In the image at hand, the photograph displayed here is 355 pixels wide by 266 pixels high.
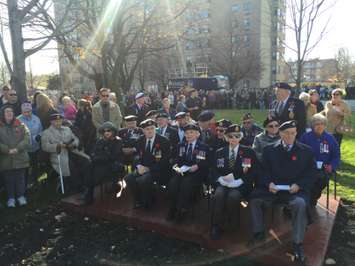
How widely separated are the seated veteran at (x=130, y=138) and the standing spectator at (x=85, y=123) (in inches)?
53.6

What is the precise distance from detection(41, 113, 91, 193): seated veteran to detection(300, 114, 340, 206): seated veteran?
13.6 ft

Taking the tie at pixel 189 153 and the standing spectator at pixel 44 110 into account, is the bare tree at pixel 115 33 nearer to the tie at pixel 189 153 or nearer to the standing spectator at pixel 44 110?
the standing spectator at pixel 44 110

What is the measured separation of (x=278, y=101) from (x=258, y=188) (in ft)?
6.31

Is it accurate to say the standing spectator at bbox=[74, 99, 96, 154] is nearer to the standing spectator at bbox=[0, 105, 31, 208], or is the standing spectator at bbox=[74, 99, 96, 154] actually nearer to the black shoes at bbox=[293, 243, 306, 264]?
the standing spectator at bbox=[0, 105, 31, 208]

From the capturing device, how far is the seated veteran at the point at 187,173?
529 centimetres

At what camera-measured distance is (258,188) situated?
4809mm

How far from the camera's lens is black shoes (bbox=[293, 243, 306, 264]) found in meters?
4.10

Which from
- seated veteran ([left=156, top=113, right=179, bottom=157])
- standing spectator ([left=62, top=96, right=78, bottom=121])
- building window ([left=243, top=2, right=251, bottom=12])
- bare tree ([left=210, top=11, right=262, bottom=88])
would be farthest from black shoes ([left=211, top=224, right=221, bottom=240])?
building window ([left=243, top=2, right=251, bottom=12])

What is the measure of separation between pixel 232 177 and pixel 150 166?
161 cm

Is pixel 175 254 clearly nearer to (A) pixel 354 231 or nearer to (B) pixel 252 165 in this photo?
(B) pixel 252 165

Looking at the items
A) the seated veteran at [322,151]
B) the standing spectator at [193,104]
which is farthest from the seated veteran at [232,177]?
the standing spectator at [193,104]

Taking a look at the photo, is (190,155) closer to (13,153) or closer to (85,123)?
(13,153)

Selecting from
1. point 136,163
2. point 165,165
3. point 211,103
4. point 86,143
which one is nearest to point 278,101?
point 165,165

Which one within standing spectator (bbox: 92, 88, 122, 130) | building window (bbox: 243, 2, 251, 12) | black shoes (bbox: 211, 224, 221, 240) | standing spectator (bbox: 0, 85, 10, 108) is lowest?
black shoes (bbox: 211, 224, 221, 240)
